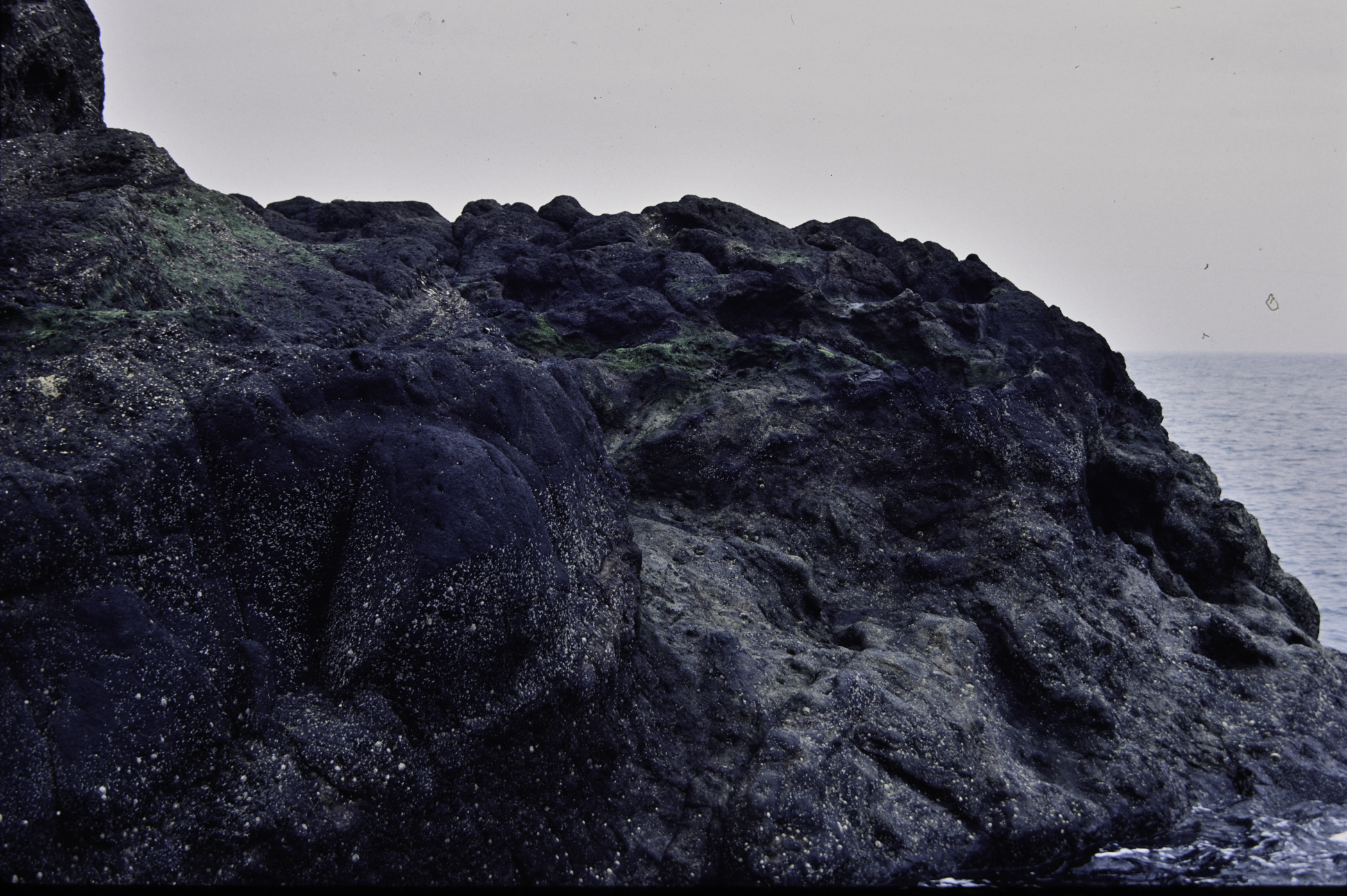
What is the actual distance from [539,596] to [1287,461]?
3250 cm

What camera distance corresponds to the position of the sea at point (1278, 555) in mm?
5957

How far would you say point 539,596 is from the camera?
214 inches

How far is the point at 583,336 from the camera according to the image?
33.2 feet

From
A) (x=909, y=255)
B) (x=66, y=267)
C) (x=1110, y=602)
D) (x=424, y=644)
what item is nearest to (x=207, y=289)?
(x=66, y=267)

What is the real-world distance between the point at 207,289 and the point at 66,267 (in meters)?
0.95

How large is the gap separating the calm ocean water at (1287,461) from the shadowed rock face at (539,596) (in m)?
6.42

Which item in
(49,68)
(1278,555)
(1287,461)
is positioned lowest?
(1278,555)

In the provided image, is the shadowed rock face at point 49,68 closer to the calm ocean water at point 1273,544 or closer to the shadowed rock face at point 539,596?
the shadowed rock face at point 539,596

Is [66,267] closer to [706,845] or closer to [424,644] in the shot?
[424,644]

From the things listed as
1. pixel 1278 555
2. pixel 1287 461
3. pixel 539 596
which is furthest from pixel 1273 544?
pixel 539 596

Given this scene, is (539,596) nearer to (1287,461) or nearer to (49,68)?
(49,68)

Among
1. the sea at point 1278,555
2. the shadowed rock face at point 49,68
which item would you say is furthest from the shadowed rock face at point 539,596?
the shadowed rock face at point 49,68

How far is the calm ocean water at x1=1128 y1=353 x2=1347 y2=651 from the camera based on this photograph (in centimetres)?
1722

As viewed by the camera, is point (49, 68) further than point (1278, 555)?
No
